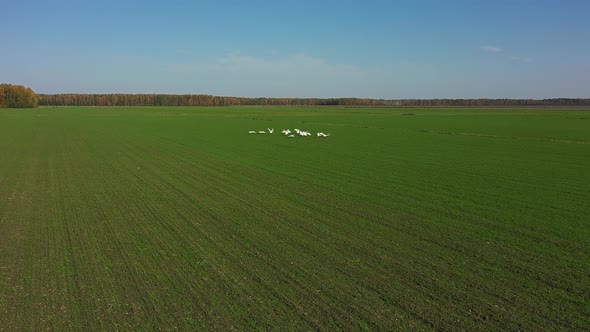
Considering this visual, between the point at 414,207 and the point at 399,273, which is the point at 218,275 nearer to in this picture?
the point at 399,273

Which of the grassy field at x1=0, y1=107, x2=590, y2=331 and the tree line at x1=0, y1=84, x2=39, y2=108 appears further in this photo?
the tree line at x1=0, y1=84, x2=39, y2=108

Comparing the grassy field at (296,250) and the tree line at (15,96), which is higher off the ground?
the tree line at (15,96)

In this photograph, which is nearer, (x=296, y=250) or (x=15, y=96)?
(x=296, y=250)

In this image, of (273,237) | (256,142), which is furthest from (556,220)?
(256,142)

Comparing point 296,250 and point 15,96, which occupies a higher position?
point 15,96
